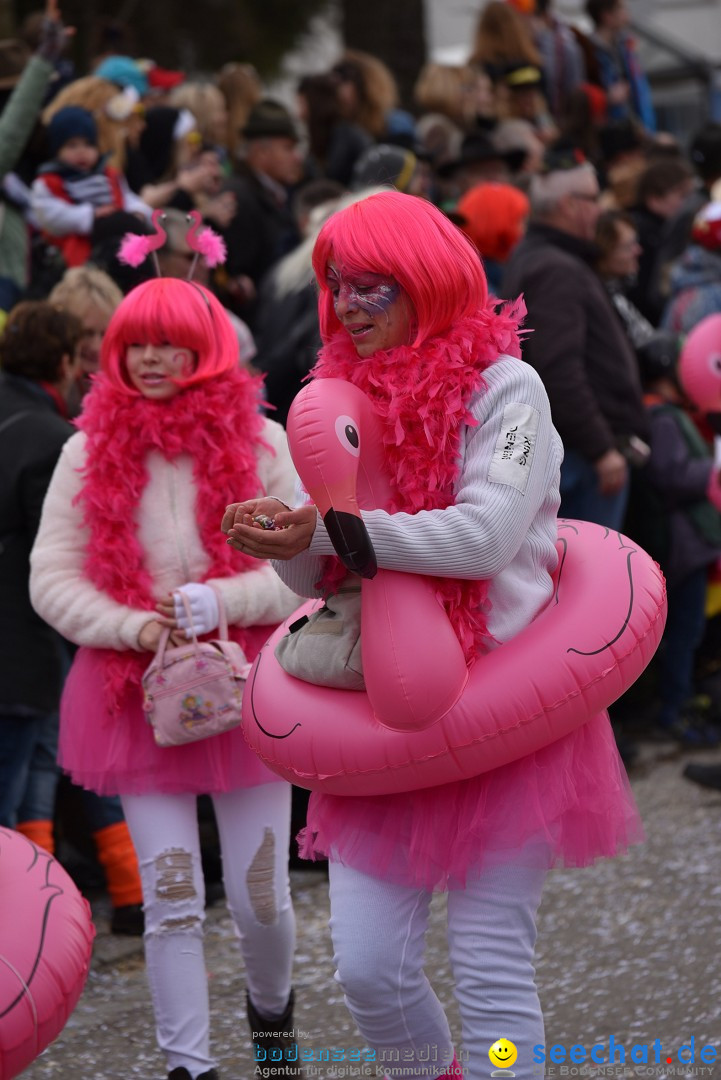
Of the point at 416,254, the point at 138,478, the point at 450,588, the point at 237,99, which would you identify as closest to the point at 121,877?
the point at 138,478

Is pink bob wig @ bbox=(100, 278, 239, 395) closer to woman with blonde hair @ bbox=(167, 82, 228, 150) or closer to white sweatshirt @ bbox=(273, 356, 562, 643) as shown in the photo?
white sweatshirt @ bbox=(273, 356, 562, 643)

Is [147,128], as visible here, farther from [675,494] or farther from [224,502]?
[224,502]

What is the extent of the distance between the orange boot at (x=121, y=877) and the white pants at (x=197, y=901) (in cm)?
119

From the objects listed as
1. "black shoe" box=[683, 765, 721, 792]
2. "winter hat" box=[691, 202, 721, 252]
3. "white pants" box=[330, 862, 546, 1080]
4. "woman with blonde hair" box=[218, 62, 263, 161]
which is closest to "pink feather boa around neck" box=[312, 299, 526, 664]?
"white pants" box=[330, 862, 546, 1080]

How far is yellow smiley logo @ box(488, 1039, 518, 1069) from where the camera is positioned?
263 cm

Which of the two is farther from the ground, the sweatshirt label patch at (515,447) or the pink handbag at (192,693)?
the sweatshirt label patch at (515,447)

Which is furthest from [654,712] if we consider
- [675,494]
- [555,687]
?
[555,687]

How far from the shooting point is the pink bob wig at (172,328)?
3.57m

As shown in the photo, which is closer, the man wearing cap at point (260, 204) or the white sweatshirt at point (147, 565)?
the white sweatshirt at point (147, 565)

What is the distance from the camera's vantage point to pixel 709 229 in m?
7.26

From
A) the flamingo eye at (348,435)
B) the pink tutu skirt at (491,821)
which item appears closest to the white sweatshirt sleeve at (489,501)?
the flamingo eye at (348,435)

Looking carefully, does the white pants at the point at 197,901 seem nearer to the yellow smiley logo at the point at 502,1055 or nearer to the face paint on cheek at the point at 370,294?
the yellow smiley logo at the point at 502,1055

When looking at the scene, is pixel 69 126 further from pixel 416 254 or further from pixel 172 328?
pixel 416 254

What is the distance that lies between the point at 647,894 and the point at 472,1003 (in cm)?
228
